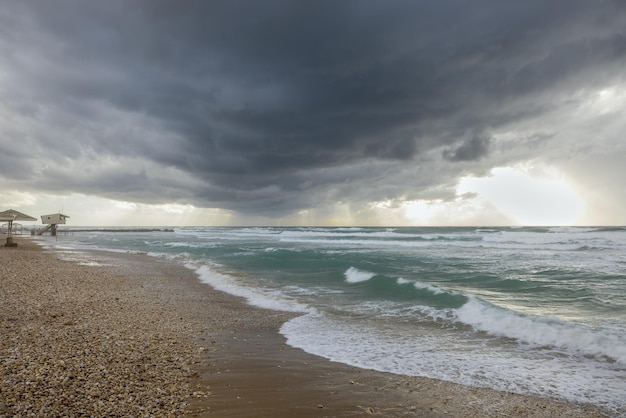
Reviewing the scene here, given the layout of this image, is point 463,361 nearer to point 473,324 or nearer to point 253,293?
point 473,324

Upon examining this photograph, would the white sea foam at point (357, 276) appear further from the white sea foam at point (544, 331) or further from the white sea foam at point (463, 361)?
the white sea foam at point (463, 361)

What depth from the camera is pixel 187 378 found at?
19.5ft

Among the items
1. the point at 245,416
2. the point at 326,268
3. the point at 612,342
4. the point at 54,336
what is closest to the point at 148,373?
the point at 245,416

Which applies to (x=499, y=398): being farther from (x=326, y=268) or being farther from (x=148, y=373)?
(x=326, y=268)

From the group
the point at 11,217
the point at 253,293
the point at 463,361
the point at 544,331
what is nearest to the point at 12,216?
the point at 11,217

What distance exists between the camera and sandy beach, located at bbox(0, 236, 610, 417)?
4.88m

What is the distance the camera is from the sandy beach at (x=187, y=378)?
16.0ft

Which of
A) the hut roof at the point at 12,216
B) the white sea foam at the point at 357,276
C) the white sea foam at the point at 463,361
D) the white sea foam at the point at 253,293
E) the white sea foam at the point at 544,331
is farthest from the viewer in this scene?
the hut roof at the point at 12,216

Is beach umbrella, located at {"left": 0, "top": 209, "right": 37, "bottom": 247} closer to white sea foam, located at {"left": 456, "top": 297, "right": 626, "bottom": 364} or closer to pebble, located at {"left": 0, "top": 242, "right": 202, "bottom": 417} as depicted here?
pebble, located at {"left": 0, "top": 242, "right": 202, "bottom": 417}

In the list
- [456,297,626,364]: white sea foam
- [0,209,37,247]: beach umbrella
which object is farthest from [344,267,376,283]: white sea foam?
[0,209,37,247]: beach umbrella

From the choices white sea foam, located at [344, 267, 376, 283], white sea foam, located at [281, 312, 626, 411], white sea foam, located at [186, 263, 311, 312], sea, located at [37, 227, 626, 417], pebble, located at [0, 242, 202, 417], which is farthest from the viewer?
white sea foam, located at [344, 267, 376, 283]

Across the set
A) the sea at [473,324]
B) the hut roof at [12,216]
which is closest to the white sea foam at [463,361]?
the sea at [473,324]

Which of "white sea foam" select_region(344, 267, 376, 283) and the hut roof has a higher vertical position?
the hut roof

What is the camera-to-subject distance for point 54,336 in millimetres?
7352
